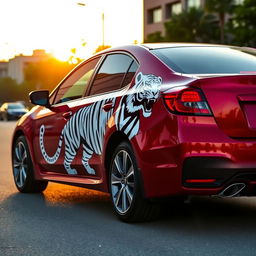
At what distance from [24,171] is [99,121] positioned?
219cm

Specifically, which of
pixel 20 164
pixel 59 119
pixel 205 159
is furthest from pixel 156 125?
pixel 20 164

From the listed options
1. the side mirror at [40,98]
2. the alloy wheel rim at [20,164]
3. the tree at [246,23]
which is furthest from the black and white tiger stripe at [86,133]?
the tree at [246,23]

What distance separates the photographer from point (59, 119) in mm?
7980

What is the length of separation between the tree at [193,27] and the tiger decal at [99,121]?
6646 centimetres

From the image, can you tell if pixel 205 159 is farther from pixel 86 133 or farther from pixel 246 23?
pixel 246 23

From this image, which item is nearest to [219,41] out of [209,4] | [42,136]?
[209,4]

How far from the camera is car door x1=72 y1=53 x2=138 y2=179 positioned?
271 inches

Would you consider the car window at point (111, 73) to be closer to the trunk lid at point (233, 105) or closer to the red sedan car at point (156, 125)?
the red sedan car at point (156, 125)

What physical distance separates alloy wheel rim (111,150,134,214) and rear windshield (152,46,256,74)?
0.90m

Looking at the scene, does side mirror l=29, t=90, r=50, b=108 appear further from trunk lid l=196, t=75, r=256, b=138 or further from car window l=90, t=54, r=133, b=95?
trunk lid l=196, t=75, r=256, b=138

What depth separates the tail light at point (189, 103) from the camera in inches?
229

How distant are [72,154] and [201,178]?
2.18 meters

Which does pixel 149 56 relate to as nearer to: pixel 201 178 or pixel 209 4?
pixel 201 178

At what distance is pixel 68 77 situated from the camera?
8.26 m
